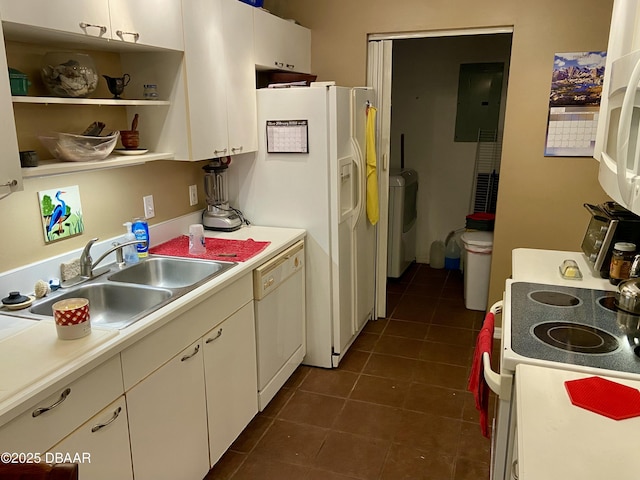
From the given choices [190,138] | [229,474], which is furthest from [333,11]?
[229,474]

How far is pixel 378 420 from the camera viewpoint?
272 centimetres

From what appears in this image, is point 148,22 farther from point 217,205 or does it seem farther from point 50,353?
point 50,353

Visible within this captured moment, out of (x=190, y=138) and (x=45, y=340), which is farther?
(x=190, y=138)

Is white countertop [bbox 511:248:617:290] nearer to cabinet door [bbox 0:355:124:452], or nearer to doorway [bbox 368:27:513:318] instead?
cabinet door [bbox 0:355:124:452]

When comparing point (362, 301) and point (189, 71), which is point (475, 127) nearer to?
point (362, 301)

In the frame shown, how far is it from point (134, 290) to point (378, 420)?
1441 millimetres

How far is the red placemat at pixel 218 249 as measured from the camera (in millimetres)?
2523

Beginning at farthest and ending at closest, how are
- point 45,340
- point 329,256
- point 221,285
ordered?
point 329,256, point 221,285, point 45,340

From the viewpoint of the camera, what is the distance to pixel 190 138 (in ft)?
7.87

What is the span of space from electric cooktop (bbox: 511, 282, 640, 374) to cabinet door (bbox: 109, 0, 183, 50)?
5.85 feet

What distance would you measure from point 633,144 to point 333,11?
2711mm

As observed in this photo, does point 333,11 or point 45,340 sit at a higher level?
point 333,11

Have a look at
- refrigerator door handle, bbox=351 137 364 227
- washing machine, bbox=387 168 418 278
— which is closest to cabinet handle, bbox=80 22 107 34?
refrigerator door handle, bbox=351 137 364 227

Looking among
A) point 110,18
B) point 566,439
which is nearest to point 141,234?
point 110,18
